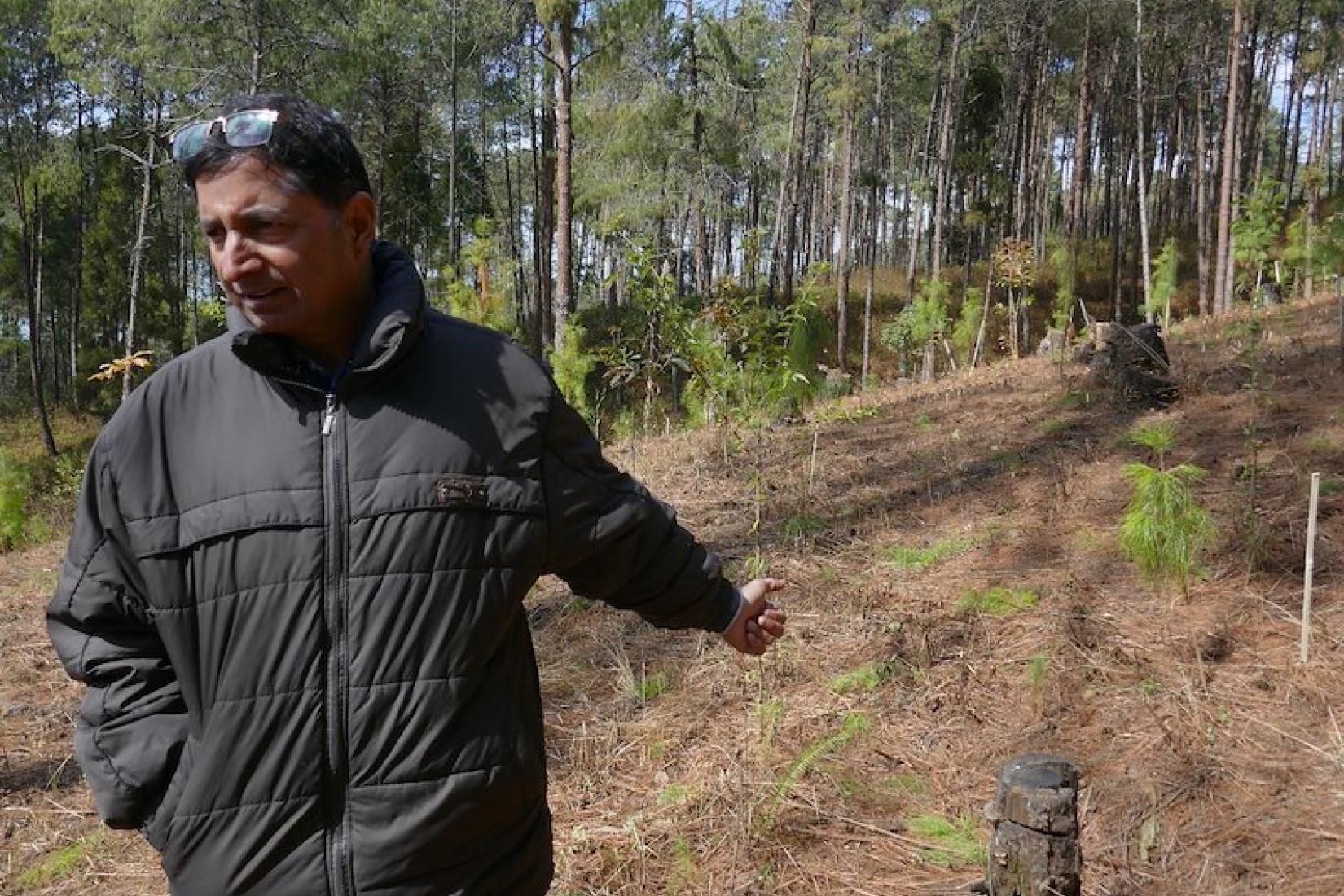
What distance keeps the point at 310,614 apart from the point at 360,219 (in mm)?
523

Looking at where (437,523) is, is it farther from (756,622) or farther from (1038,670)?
(1038,670)

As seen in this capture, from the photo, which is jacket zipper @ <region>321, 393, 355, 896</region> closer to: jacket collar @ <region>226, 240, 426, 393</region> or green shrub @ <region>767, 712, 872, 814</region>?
jacket collar @ <region>226, 240, 426, 393</region>

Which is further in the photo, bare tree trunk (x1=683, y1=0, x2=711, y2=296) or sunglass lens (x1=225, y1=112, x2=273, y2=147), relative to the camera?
bare tree trunk (x1=683, y1=0, x2=711, y2=296)

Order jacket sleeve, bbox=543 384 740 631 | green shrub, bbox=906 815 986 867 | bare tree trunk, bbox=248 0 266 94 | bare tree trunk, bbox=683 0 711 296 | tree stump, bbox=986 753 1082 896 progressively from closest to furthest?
1. jacket sleeve, bbox=543 384 740 631
2. tree stump, bbox=986 753 1082 896
3. green shrub, bbox=906 815 986 867
4. bare tree trunk, bbox=248 0 266 94
5. bare tree trunk, bbox=683 0 711 296

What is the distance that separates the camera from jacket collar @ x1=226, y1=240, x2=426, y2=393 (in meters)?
1.17

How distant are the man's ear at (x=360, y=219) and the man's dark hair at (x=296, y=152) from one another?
2 cm

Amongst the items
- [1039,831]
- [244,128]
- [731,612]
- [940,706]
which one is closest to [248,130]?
[244,128]

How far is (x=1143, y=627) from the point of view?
3365mm

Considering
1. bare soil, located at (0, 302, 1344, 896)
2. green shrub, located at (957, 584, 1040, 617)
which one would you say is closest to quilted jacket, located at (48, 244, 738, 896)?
bare soil, located at (0, 302, 1344, 896)

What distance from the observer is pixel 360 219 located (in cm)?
123

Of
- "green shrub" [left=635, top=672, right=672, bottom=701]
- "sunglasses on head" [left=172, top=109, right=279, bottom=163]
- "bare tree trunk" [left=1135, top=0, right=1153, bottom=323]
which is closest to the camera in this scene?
"sunglasses on head" [left=172, top=109, right=279, bottom=163]

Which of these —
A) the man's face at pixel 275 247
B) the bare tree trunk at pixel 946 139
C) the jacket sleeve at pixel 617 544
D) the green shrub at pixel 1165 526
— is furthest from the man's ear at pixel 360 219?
the bare tree trunk at pixel 946 139

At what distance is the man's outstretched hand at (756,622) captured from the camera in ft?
5.31

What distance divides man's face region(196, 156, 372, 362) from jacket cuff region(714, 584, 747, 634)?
79 centimetres
